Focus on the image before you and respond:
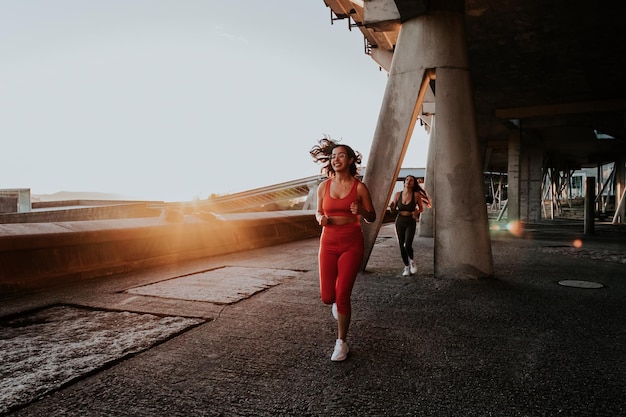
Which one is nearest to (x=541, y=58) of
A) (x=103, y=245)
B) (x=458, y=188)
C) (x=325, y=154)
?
(x=458, y=188)

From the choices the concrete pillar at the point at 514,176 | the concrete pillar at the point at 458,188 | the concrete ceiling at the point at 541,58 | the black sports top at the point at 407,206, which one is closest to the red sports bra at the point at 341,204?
the concrete pillar at the point at 458,188

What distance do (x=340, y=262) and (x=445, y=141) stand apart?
17.2ft

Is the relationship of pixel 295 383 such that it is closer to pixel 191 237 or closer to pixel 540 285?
pixel 540 285

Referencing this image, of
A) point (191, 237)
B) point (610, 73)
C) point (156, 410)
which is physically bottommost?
point (156, 410)

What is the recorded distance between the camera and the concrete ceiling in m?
11.3

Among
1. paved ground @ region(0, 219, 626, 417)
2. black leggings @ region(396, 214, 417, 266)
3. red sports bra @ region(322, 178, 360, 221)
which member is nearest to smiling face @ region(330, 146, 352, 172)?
red sports bra @ region(322, 178, 360, 221)

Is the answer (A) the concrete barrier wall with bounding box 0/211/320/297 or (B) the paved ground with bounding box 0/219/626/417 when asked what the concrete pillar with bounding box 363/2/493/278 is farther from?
(A) the concrete barrier wall with bounding box 0/211/320/297

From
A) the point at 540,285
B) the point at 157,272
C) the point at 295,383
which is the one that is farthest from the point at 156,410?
the point at 540,285

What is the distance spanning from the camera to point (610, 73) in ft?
52.3

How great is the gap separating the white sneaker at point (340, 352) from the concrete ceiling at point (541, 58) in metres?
7.12

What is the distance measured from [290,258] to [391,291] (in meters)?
4.53

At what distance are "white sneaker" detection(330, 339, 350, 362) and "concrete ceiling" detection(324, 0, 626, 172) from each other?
7123mm

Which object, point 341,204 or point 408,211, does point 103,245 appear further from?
point 408,211

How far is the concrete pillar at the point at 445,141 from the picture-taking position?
27.4 feet
